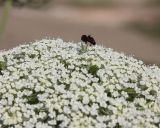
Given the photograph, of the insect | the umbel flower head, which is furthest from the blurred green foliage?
the umbel flower head

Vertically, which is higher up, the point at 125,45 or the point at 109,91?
the point at 125,45

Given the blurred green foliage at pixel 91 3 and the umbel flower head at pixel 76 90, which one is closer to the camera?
the umbel flower head at pixel 76 90

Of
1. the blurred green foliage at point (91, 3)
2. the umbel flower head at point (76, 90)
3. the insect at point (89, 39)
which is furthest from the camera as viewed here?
the blurred green foliage at point (91, 3)

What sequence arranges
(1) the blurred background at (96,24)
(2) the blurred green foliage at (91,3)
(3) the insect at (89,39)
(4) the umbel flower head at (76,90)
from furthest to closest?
(2) the blurred green foliage at (91,3) → (1) the blurred background at (96,24) → (3) the insect at (89,39) → (4) the umbel flower head at (76,90)

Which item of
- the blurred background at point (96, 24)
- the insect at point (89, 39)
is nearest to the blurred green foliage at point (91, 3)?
the blurred background at point (96, 24)

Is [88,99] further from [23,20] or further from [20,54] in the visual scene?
[23,20]

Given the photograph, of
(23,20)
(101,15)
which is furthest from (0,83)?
(101,15)

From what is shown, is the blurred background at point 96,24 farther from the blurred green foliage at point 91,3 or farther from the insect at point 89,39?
the insect at point 89,39
